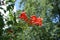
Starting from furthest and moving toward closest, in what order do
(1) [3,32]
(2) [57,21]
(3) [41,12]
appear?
(2) [57,21] < (3) [41,12] < (1) [3,32]

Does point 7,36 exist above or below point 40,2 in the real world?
above

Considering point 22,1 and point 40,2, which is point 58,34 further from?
point 22,1

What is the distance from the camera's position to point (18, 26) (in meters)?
2.04

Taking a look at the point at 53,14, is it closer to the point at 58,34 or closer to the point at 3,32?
the point at 58,34

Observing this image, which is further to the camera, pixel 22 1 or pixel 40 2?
pixel 22 1

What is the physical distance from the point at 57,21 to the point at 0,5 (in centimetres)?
1065

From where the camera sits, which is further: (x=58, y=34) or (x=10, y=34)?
(x=58, y=34)

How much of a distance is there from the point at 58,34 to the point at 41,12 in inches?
47.0

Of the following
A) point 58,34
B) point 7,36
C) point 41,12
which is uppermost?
point 7,36

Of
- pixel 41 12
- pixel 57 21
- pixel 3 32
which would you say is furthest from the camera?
pixel 57 21

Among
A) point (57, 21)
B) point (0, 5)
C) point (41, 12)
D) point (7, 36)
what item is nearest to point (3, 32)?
point (7, 36)

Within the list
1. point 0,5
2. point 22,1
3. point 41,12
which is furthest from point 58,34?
point 0,5

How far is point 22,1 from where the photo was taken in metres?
12.8

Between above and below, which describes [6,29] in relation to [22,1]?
above
